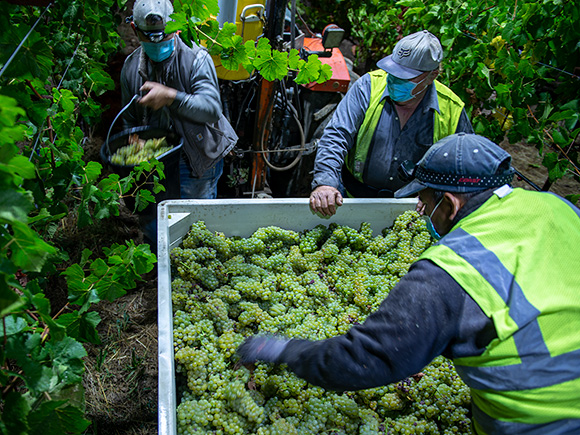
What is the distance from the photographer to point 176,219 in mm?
2168

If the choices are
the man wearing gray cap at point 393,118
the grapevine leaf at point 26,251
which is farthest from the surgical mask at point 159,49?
the grapevine leaf at point 26,251

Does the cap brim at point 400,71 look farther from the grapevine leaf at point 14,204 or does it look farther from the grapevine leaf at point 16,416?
the grapevine leaf at point 16,416

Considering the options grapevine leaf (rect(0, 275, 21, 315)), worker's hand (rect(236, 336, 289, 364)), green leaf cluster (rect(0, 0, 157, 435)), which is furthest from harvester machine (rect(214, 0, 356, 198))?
grapevine leaf (rect(0, 275, 21, 315))

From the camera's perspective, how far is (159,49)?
2.54m

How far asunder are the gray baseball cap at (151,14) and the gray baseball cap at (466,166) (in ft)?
5.91

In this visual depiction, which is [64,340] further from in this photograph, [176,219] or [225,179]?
[225,179]

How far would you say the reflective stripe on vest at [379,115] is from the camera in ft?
8.34

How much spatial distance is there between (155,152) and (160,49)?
2.06 ft

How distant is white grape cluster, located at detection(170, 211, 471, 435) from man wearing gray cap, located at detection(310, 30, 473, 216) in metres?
0.41

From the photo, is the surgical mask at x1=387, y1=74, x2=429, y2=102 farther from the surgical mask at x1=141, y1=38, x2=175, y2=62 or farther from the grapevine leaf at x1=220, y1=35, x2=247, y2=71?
the surgical mask at x1=141, y1=38, x2=175, y2=62

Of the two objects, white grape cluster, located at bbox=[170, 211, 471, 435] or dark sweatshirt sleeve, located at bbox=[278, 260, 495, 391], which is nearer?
dark sweatshirt sleeve, located at bbox=[278, 260, 495, 391]

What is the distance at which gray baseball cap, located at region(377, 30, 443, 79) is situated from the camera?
240 cm

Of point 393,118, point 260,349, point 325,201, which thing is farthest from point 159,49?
point 260,349

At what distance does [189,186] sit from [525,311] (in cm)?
240
